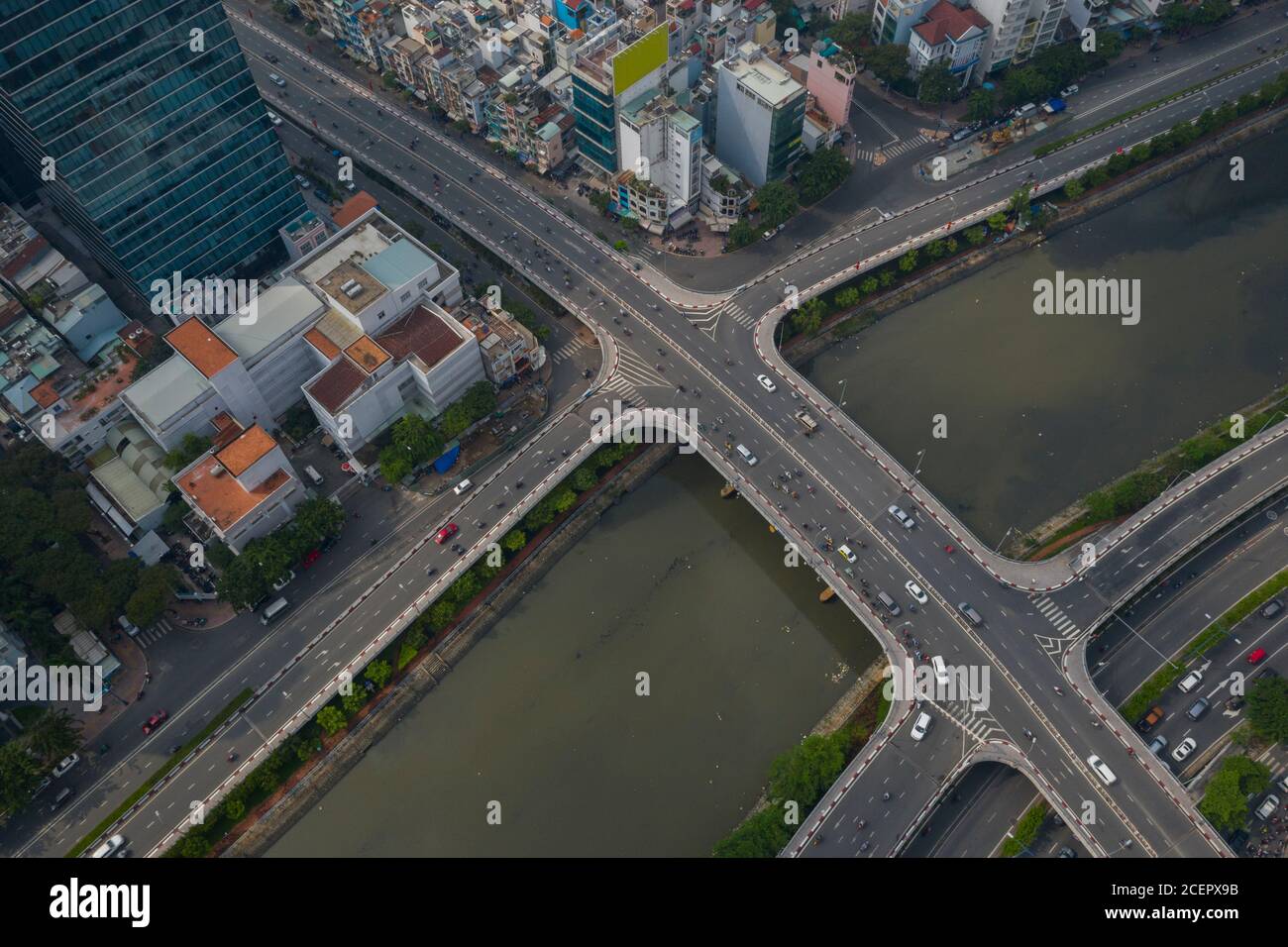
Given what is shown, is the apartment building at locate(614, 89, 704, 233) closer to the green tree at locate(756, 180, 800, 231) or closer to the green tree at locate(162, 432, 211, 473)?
the green tree at locate(756, 180, 800, 231)

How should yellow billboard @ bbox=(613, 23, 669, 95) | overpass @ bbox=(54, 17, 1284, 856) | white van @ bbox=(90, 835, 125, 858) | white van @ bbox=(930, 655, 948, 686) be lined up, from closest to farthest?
white van @ bbox=(90, 835, 125, 858) < overpass @ bbox=(54, 17, 1284, 856) < white van @ bbox=(930, 655, 948, 686) < yellow billboard @ bbox=(613, 23, 669, 95)

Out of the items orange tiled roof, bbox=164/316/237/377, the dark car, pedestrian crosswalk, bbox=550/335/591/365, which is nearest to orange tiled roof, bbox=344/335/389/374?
orange tiled roof, bbox=164/316/237/377

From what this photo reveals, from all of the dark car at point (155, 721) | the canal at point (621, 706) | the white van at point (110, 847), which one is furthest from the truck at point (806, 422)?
the white van at point (110, 847)

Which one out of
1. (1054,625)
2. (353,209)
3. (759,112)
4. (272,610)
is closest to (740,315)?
(759,112)

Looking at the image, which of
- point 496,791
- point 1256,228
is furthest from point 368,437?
point 1256,228

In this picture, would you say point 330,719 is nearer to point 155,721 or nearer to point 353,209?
point 155,721
